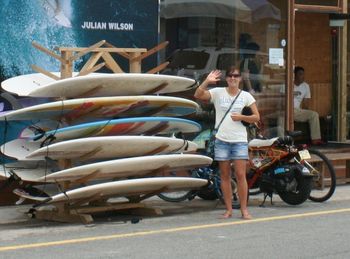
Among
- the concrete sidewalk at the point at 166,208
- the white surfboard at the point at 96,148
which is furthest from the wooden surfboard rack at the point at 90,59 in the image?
the concrete sidewalk at the point at 166,208

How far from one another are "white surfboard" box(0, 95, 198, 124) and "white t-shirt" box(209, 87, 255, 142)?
1.53 feet

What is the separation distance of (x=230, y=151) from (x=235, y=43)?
154 inches

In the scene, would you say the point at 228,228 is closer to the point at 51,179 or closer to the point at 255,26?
the point at 51,179

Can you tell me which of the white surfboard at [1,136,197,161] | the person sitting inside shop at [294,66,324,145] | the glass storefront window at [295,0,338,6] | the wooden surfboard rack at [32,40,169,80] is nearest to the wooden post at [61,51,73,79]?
the wooden surfboard rack at [32,40,169,80]

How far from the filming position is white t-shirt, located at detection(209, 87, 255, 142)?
377 inches

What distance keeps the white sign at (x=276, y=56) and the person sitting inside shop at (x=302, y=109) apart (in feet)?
6.03

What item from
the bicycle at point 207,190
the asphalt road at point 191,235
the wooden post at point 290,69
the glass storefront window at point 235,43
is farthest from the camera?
the wooden post at point 290,69

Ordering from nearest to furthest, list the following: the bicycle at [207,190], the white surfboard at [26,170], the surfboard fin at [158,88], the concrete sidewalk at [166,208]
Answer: the white surfboard at [26,170] < the concrete sidewalk at [166,208] < the surfboard fin at [158,88] < the bicycle at [207,190]

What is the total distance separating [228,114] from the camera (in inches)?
379

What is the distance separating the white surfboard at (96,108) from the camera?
8898 millimetres

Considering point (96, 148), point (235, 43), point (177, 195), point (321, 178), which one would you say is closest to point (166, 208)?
point (177, 195)

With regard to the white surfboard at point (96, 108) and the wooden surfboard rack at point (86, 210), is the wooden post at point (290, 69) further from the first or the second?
the wooden surfboard rack at point (86, 210)

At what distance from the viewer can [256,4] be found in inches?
523

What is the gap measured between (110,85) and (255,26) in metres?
4.80
